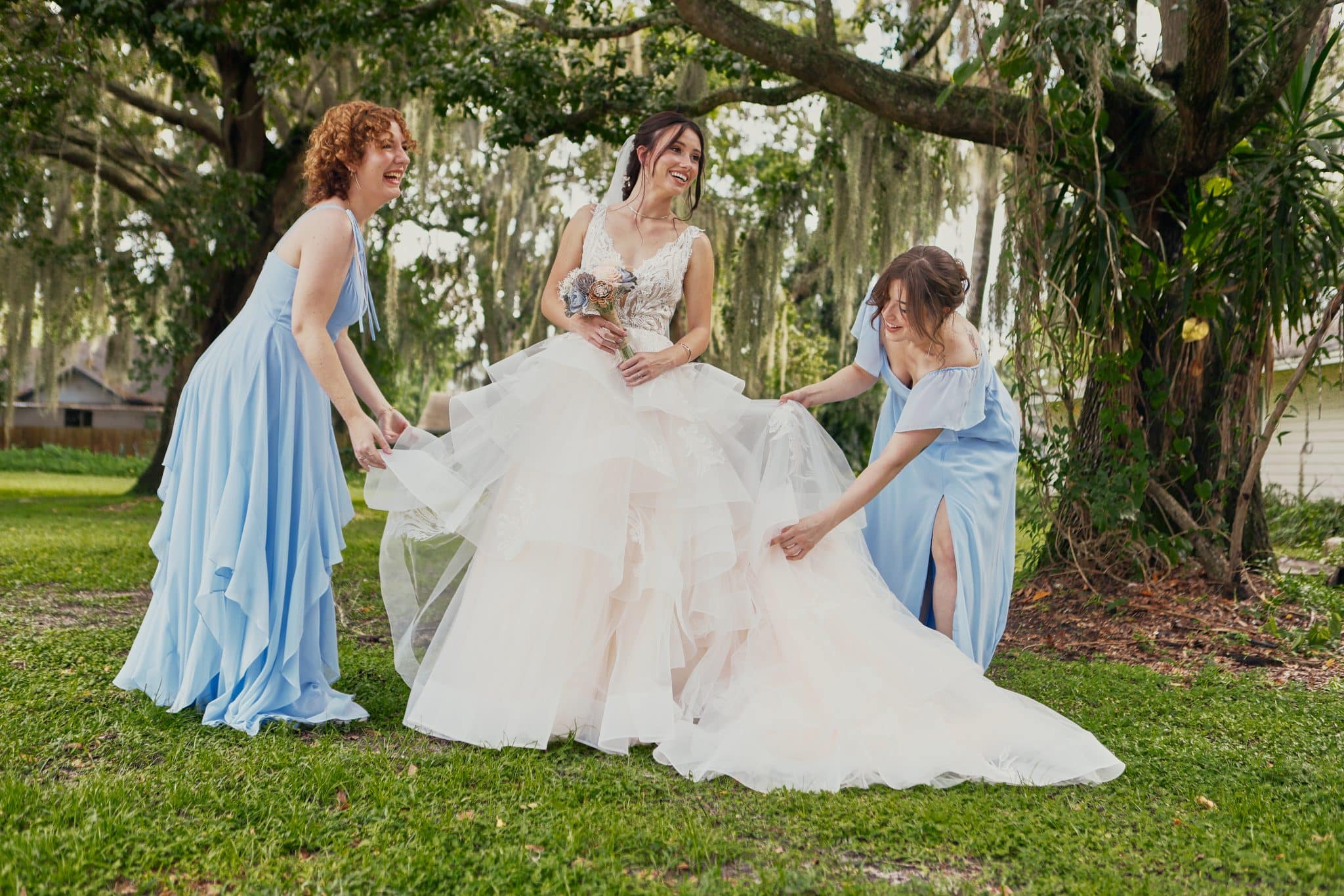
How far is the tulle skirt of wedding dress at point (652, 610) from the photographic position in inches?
110

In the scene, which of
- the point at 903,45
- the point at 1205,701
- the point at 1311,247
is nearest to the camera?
the point at 1205,701

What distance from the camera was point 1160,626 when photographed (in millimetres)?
5105

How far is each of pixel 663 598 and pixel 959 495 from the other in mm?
1024

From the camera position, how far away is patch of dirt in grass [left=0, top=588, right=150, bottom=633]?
479cm

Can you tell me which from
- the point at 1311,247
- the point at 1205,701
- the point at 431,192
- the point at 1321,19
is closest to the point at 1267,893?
the point at 1205,701

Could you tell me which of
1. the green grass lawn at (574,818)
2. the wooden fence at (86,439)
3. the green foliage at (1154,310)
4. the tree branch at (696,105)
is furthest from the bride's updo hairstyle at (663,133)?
the wooden fence at (86,439)

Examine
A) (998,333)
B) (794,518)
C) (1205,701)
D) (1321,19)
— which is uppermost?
(1321,19)

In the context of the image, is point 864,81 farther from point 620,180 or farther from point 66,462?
point 66,462

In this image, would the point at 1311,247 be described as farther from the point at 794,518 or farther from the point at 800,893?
the point at 800,893

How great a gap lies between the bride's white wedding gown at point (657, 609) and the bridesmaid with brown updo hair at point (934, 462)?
207mm

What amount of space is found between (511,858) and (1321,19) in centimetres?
573

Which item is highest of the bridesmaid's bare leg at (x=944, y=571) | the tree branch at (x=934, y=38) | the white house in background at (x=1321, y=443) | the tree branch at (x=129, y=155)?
the tree branch at (x=934, y=38)

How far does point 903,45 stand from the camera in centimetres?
775

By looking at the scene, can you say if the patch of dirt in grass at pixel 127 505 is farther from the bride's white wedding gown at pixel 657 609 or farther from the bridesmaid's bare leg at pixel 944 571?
the bridesmaid's bare leg at pixel 944 571
